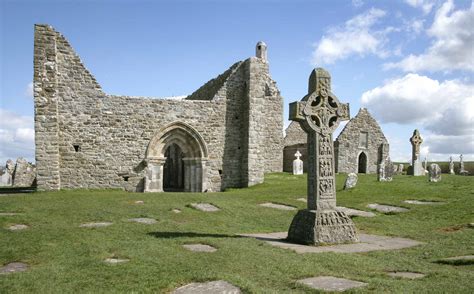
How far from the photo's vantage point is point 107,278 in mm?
5047

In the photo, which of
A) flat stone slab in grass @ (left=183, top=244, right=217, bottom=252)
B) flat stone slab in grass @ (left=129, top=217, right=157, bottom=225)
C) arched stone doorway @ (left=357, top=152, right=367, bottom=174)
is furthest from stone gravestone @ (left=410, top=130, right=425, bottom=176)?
flat stone slab in grass @ (left=183, top=244, right=217, bottom=252)

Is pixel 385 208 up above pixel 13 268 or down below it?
above

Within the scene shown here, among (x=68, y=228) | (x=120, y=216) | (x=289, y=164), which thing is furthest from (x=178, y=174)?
(x=68, y=228)

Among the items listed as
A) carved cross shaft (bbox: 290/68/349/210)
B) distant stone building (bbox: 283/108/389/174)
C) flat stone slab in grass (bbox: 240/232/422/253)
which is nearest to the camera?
flat stone slab in grass (bbox: 240/232/422/253)

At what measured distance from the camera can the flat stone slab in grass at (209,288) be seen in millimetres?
4445

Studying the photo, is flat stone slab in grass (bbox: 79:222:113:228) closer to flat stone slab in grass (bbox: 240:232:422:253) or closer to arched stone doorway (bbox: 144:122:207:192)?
flat stone slab in grass (bbox: 240:232:422:253)

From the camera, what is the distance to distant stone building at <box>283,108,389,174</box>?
28516 millimetres

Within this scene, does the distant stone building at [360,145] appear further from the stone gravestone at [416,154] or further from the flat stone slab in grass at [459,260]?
the flat stone slab in grass at [459,260]

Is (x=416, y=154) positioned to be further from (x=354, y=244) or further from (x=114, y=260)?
(x=114, y=260)

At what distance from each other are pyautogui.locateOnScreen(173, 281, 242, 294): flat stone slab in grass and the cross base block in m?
3.08

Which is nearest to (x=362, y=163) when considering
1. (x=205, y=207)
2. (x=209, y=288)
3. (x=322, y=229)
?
(x=205, y=207)

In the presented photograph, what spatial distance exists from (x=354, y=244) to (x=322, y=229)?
676mm

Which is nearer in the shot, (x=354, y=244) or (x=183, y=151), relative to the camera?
(x=354, y=244)

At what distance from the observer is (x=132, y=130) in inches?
717
